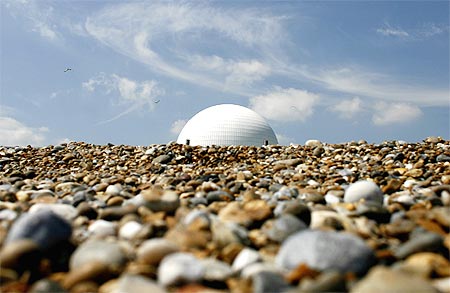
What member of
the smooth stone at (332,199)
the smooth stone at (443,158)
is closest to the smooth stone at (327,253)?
the smooth stone at (332,199)

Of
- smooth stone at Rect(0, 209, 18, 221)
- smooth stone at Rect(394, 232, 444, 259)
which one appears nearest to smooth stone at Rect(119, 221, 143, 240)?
smooth stone at Rect(0, 209, 18, 221)

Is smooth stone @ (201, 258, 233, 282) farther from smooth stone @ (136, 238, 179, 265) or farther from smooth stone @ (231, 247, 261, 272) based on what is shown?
smooth stone @ (136, 238, 179, 265)

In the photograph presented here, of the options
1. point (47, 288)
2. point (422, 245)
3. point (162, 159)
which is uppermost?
point (162, 159)

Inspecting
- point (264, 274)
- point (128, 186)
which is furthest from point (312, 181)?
point (264, 274)

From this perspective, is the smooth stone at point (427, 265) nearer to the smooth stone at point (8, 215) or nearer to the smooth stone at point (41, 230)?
the smooth stone at point (41, 230)

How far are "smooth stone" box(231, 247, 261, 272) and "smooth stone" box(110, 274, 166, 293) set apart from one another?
0.46 meters

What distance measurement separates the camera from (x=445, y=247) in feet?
7.27

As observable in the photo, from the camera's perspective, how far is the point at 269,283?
1.77 meters

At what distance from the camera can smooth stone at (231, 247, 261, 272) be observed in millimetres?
2066

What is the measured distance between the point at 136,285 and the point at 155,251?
1.04 feet

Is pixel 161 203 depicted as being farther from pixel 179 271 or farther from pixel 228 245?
pixel 179 271

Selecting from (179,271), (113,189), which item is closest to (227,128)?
(113,189)

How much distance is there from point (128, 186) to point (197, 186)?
Result: 1053 mm

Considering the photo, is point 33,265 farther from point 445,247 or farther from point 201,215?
point 445,247
